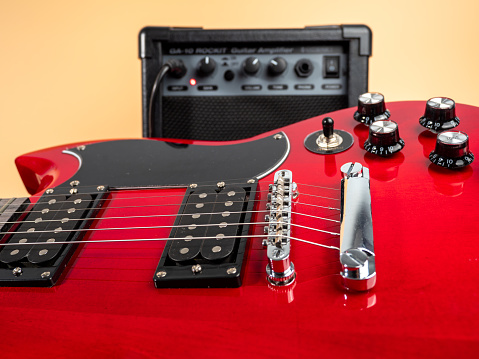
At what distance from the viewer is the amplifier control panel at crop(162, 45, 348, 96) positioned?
1182 mm

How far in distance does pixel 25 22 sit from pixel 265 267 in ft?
4.70

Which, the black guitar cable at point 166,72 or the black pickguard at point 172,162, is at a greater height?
the black guitar cable at point 166,72

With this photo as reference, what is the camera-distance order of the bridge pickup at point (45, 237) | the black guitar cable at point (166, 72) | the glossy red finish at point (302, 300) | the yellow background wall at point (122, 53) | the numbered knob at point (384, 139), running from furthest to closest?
the yellow background wall at point (122, 53) < the black guitar cable at point (166, 72) < the numbered knob at point (384, 139) < the bridge pickup at point (45, 237) < the glossy red finish at point (302, 300)

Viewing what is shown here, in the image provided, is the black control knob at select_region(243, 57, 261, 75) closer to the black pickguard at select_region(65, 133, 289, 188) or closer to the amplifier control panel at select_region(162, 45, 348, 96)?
the amplifier control panel at select_region(162, 45, 348, 96)

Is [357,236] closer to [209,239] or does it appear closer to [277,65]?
[209,239]

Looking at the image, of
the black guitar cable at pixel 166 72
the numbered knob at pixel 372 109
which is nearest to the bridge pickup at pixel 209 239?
the numbered knob at pixel 372 109

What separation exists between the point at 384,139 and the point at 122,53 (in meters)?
1.10

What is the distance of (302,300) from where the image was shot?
595 millimetres

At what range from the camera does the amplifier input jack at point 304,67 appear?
1179 mm

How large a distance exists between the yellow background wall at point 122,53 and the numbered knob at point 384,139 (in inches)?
31.1

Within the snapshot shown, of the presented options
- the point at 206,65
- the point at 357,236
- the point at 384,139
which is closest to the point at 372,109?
the point at 384,139

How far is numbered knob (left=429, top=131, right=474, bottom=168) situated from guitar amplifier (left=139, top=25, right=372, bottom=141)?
1.36ft

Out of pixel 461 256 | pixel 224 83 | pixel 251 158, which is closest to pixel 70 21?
pixel 224 83

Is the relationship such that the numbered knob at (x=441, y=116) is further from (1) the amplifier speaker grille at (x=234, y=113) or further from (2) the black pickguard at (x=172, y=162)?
(1) the amplifier speaker grille at (x=234, y=113)
